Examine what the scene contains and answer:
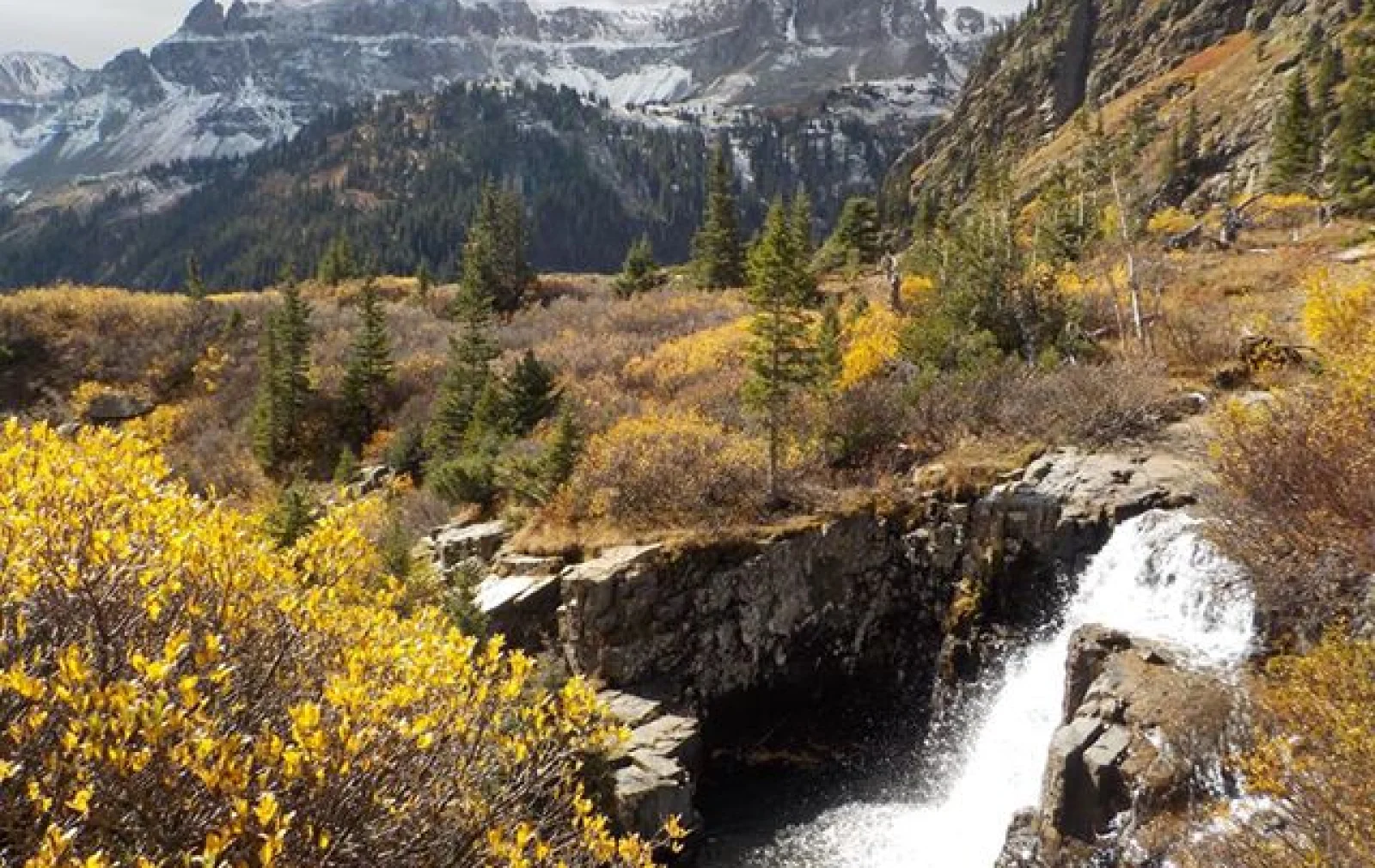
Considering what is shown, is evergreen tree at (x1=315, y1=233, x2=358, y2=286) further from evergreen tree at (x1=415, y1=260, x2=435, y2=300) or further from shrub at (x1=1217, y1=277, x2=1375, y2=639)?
shrub at (x1=1217, y1=277, x2=1375, y2=639)

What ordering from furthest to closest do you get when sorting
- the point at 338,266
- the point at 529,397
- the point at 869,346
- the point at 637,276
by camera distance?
the point at 338,266, the point at 637,276, the point at 529,397, the point at 869,346

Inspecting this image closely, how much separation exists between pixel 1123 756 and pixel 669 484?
1224cm

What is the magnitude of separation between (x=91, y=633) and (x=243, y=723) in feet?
3.59

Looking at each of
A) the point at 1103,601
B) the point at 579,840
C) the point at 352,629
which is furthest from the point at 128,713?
the point at 1103,601

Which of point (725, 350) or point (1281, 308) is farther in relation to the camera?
point (725, 350)

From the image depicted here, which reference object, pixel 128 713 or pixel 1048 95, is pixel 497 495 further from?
pixel 1048 95

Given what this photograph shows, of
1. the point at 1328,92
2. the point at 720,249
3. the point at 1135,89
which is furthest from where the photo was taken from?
the point at 1135,89

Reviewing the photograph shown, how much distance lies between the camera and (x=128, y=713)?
15.1 feet

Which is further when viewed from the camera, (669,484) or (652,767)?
(669,484)

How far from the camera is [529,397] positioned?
3161cm

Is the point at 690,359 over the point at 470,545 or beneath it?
over

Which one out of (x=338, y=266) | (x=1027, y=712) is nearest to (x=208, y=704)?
(x=1027, y=712)

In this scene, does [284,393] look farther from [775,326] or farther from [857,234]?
[857,234]

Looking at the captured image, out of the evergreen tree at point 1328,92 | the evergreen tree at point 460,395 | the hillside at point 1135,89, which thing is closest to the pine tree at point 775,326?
the evergreen tree at point 460,395
